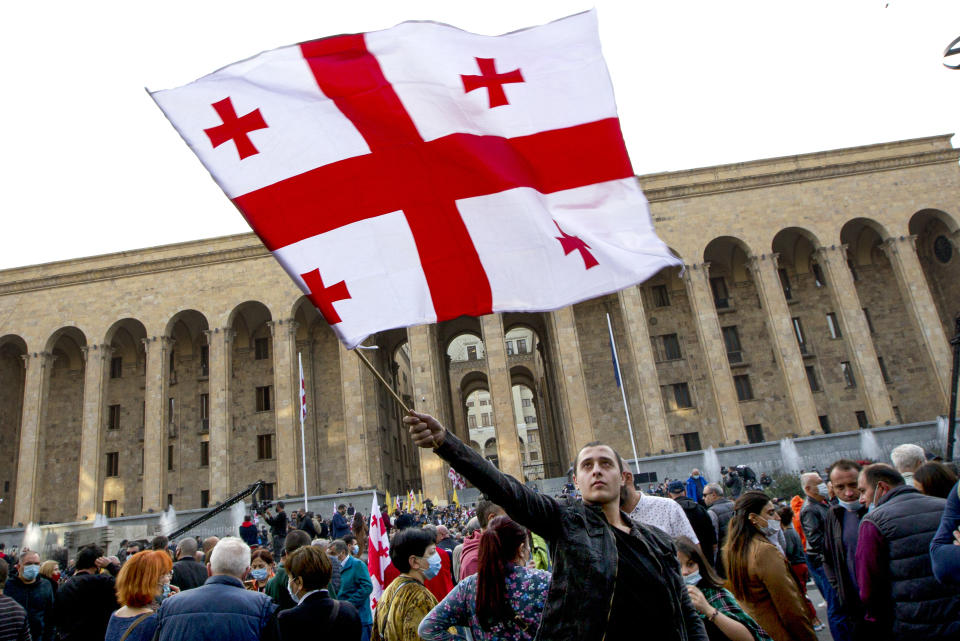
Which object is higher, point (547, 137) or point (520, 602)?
point (547, 137)

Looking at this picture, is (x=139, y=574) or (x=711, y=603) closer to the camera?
(x=711, y=603)

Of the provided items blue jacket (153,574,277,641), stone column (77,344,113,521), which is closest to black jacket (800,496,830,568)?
blue jacket (153,574,277,641)

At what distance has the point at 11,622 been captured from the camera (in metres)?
4.82

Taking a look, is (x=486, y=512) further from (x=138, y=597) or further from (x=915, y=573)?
(x=915, y=573)

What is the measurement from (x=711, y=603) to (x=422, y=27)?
377 cm

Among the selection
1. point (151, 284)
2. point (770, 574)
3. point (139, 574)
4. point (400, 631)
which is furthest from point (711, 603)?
point (151, 284)

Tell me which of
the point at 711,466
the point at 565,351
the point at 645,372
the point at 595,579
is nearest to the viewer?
the point at 595,579

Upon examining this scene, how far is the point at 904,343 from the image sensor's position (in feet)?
105

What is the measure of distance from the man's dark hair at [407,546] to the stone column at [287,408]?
83.9ft

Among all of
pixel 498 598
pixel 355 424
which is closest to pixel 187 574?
pixel 498 598

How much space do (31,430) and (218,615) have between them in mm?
32763

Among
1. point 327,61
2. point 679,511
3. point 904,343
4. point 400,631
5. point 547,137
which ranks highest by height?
point 904,343

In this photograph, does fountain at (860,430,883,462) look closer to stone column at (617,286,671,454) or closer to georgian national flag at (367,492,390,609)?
stone column at (617,286,671,454)

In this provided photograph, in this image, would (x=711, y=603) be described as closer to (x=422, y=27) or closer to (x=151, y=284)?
(x=422, y=27)
